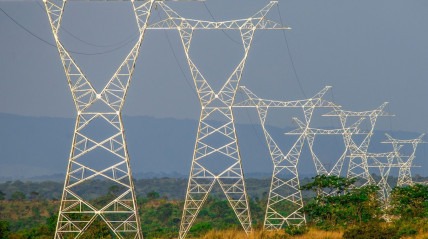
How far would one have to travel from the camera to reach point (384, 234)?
222 feet

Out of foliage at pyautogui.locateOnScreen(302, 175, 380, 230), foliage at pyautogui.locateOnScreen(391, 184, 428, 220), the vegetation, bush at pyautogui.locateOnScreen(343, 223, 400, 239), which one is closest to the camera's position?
bush at pyautogui.locateOnScreen(343, 223, 400, 239)

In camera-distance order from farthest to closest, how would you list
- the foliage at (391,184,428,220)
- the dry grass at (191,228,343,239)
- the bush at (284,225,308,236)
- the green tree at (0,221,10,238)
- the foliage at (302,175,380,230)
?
the foliage at (391,184,428,220) < the foliage at (302,175,380,230) < the green tree at (0,221,10,238) < the bush at (284,225,308,236) < the dry grass at (191,228,343,239)

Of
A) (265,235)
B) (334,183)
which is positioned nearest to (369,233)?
(265,235)

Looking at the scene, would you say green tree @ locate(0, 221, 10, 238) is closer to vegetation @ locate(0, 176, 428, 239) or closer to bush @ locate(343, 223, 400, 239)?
vegetation @ locate(0, 176, 428, 239)

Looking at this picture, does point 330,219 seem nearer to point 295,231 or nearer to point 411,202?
point 411,202

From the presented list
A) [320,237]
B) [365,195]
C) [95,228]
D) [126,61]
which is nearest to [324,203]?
[365,195]

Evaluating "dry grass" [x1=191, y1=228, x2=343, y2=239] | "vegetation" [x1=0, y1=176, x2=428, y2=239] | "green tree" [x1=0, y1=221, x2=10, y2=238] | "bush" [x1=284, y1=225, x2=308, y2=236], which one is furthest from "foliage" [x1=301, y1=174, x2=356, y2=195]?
"green tree" [x1=0, y1=221, x2=10, y2=238]

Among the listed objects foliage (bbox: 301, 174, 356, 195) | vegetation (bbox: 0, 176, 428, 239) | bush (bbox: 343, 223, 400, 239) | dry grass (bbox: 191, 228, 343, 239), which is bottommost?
bush (bbox: 343, 223, 400, 239)

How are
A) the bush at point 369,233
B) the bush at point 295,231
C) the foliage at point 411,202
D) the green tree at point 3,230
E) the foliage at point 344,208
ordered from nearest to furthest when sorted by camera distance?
1. the bush at point 369,233
2. the bush at point 295,231
3. the green tree at point 3,230
4. the foliage at point 344,208
5. the foliage at point 411,202

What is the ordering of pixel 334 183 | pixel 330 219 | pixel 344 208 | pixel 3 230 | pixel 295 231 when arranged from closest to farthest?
pixel 295 231
pixel 3 230
pixel 344 208
pixel 330 219
pixel 334 183

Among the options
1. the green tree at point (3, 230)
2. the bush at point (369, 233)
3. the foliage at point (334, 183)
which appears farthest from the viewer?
the foliage at point (334, 183)

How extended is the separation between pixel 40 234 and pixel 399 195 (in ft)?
128

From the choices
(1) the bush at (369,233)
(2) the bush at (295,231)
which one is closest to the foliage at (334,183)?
(2) the bush at (295,231)

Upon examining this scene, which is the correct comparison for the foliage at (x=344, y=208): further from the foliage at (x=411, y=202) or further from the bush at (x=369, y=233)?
the bush at (x=369, y=233)
